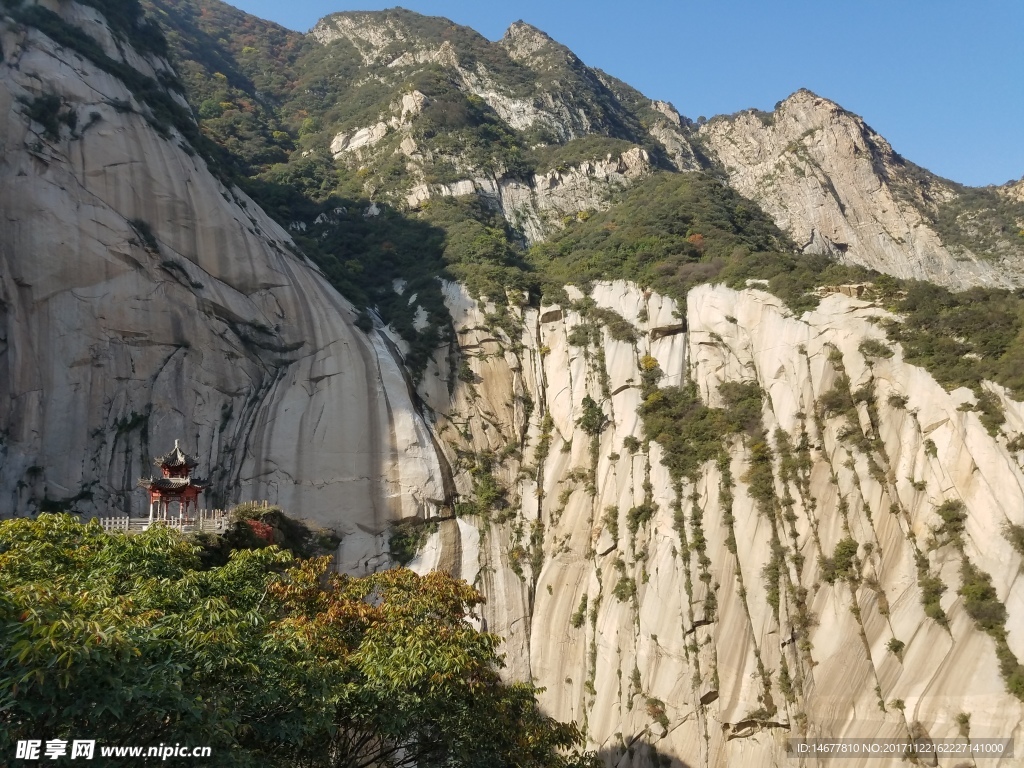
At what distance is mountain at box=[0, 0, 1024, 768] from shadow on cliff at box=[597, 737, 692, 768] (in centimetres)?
8

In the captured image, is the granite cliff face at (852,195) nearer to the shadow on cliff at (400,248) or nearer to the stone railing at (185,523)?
the shadow on cliff at (400,248)

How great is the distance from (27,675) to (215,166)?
34402 millimetres

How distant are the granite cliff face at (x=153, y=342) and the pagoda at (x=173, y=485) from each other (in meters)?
5.13

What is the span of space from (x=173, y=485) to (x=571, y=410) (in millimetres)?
16553

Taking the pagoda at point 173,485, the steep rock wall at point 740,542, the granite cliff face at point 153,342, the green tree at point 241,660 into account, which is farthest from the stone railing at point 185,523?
the steep rock wall at point 740,542

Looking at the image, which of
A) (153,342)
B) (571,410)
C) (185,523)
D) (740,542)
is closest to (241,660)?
(185,523)

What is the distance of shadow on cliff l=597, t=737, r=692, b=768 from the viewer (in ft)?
76.6

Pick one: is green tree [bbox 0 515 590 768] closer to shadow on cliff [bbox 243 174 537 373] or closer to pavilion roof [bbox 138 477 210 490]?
pavilion roof [bbox 138 477 210 490]

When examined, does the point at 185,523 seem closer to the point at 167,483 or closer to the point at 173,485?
the point at 173,485

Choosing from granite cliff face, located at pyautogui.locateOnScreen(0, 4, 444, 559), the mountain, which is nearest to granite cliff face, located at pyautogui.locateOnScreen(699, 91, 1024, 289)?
the mountain

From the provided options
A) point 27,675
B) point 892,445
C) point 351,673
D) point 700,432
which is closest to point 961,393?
point 892,445

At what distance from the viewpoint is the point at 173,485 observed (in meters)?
22.5

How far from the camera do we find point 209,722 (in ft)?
27.3

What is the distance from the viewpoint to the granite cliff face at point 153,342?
27.4 m
